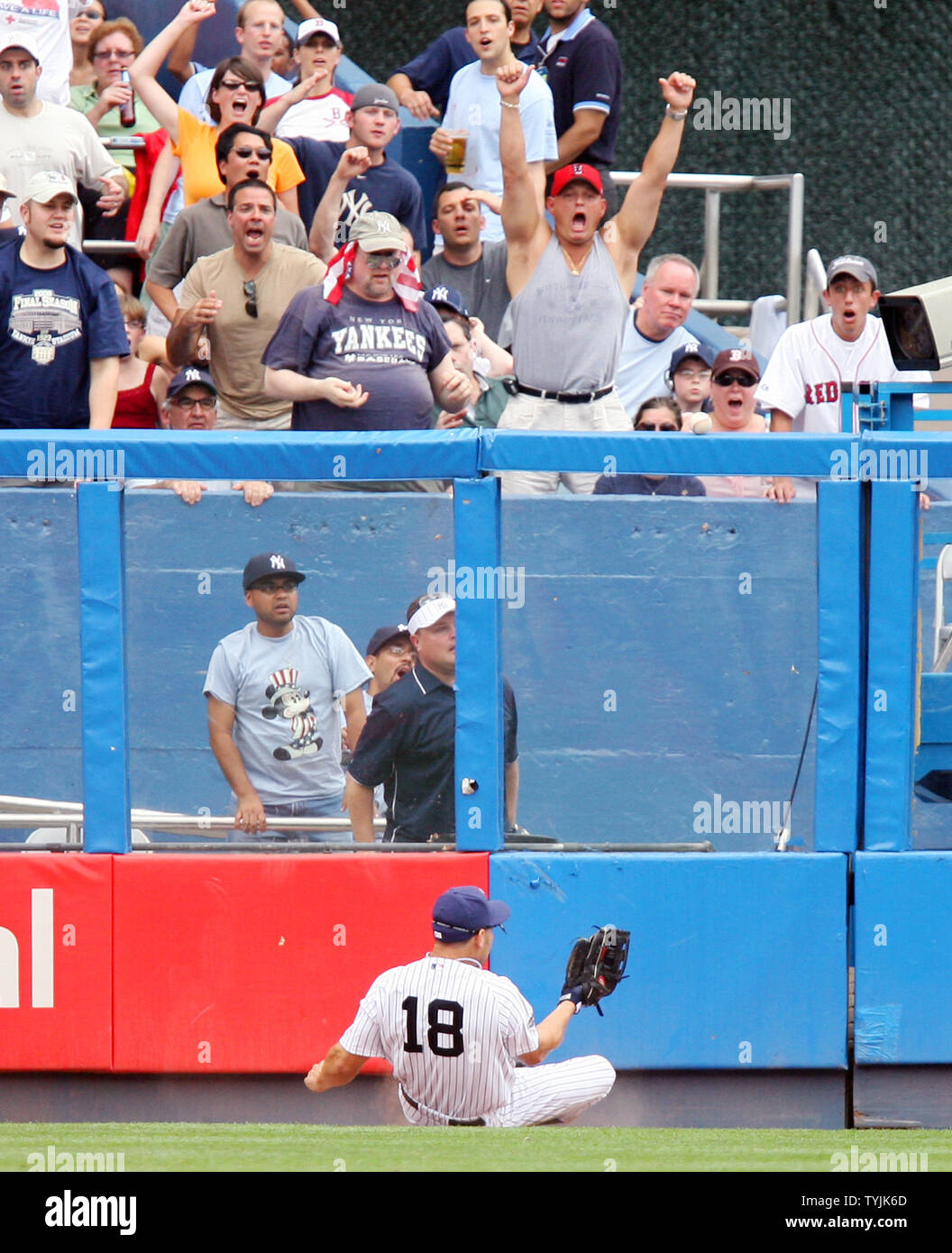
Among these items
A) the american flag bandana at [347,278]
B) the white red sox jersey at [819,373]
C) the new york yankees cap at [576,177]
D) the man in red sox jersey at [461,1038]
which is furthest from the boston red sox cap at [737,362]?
the man in red sox jersey at [461,1038]

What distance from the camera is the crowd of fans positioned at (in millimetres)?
6629

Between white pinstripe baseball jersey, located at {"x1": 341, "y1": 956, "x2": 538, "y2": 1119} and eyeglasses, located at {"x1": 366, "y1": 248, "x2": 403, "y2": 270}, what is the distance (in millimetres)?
2781

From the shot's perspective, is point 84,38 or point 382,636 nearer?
point 382,636

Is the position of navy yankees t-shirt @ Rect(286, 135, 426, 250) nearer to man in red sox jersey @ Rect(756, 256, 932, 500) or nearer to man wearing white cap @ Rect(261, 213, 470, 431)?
man wearing white cap @ Rect(261, 213, 470, 431)

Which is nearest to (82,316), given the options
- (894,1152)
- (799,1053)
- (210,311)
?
(210,311)

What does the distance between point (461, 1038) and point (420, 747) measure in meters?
0.92

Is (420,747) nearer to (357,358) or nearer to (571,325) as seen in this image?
(357,358)

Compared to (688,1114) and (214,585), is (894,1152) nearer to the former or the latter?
(688,1114)

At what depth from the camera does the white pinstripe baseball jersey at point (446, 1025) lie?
193 inches

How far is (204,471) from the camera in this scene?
5.33 metres

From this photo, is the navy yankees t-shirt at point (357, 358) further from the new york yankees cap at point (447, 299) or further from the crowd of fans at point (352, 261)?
the new york yankees cap at point (447, 299)

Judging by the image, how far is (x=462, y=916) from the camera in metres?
4.90

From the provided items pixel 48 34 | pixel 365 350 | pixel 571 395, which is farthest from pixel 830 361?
pixel 48 34

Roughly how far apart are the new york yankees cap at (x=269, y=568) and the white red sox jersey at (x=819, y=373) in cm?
315
